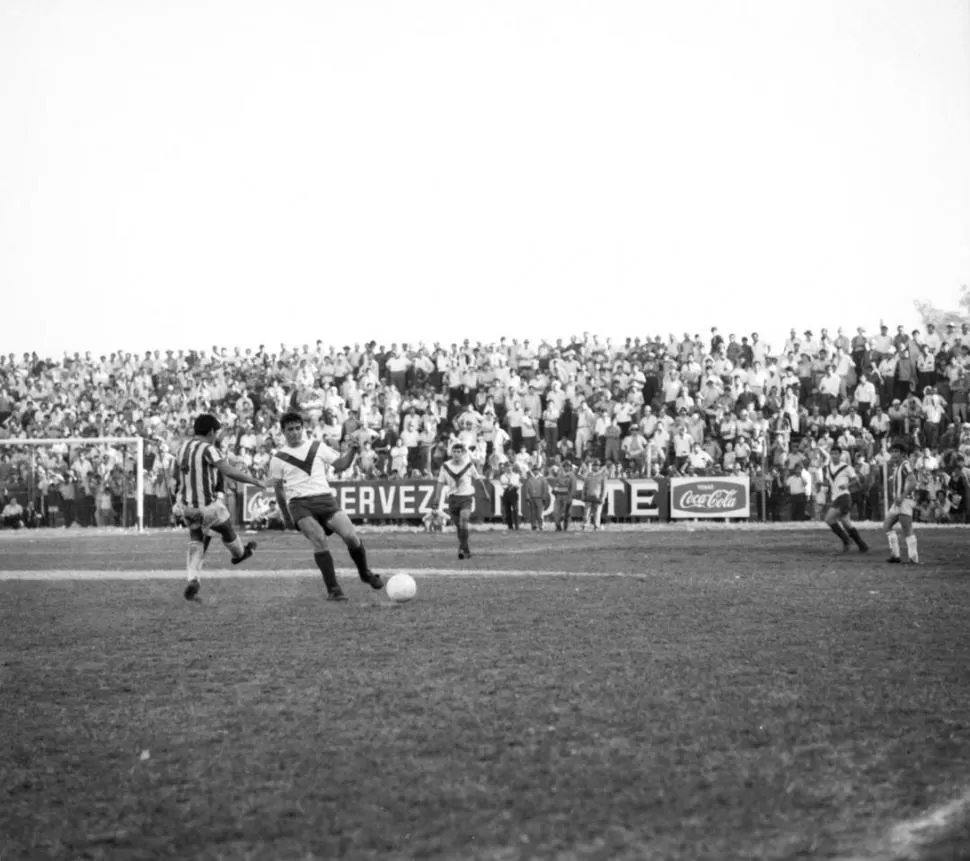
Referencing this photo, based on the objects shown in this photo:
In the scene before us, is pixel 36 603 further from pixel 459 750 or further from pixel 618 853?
pixel 618 853

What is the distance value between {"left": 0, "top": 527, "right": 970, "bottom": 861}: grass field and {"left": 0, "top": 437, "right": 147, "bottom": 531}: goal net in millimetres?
23784

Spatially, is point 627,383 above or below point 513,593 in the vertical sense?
above

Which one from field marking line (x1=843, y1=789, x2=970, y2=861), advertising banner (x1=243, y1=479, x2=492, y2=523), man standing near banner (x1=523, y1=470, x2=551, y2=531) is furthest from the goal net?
field marking line (x1=843, y1=789, x2=970, y2=861)

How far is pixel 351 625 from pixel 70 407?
3091 cm

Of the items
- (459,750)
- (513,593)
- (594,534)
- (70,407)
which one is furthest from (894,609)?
(70,407)

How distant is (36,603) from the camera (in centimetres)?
1441

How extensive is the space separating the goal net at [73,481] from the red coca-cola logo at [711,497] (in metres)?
14.4

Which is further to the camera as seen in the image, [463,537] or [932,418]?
[932,418]

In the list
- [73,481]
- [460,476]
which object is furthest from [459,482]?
[73,481]

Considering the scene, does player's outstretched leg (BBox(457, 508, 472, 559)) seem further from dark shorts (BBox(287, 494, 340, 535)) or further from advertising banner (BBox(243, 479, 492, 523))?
advertising banner (BBox(243, 479, 492, 523))

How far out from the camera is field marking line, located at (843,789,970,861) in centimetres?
444

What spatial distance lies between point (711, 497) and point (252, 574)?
16.4 meters

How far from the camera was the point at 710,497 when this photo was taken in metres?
32.4

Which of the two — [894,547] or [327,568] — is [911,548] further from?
[327,568]
